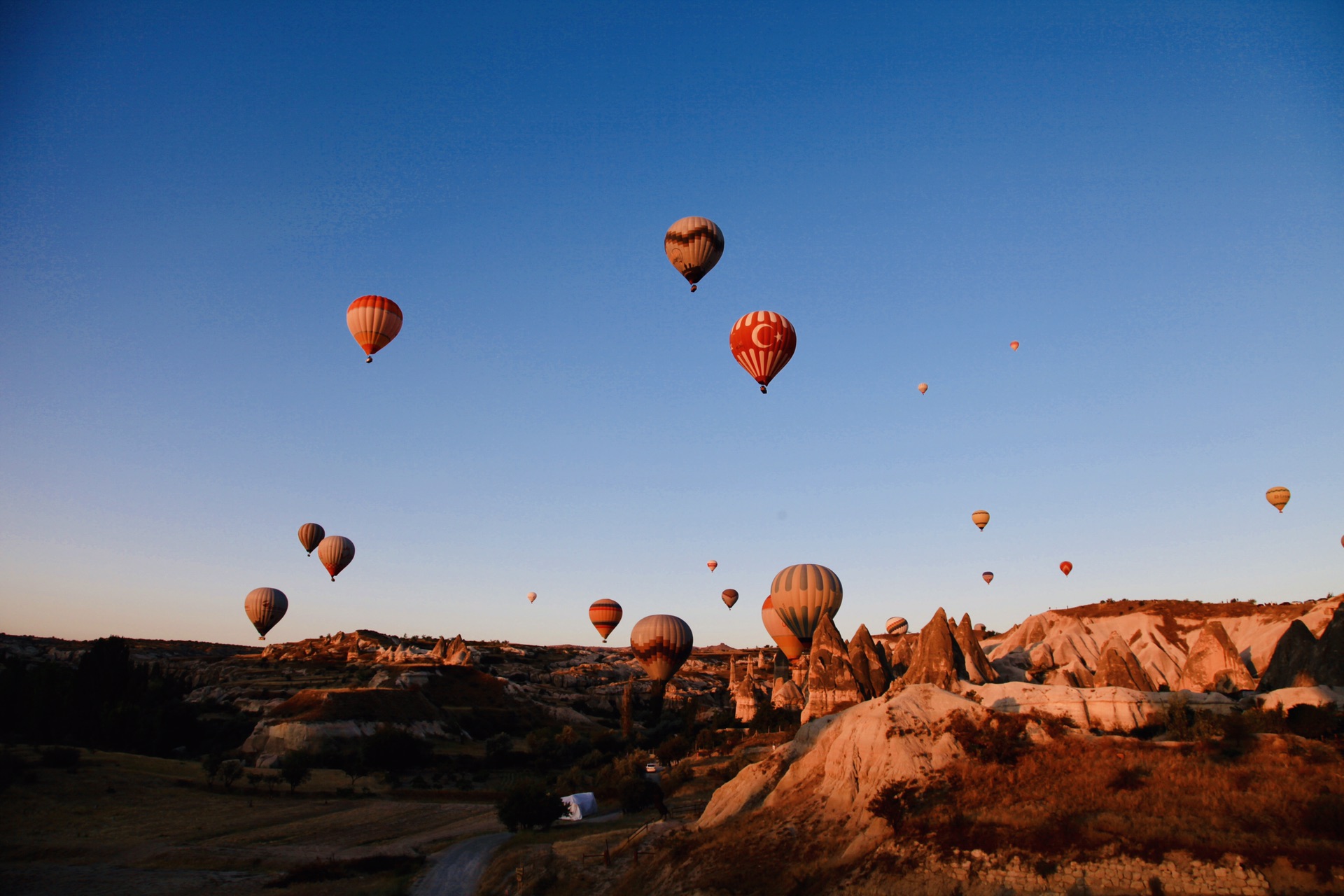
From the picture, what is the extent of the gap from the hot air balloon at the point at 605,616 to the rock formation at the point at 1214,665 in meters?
53.8

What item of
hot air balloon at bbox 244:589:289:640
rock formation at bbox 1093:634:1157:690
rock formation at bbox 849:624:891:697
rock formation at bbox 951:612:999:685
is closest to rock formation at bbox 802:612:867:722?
rock formation at bbox 849:624:891:697

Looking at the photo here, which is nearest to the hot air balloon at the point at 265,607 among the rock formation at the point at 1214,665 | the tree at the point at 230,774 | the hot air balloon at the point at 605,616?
the tree at the point at 230,774

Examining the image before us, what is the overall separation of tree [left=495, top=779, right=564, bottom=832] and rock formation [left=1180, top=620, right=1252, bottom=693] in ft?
133

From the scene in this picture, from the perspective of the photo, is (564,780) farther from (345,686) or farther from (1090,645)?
(1090,645)

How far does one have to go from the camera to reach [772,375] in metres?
44.8

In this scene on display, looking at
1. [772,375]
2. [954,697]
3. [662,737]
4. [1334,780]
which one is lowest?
[662,737]

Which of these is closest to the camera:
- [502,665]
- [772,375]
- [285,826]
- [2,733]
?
[772,375]

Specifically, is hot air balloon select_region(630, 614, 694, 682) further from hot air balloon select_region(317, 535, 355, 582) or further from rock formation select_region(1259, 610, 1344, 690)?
rock formation select_region(1259, 610, 1344, 690)

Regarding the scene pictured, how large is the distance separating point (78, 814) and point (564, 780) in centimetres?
2985

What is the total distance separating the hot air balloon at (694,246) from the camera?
148 ft

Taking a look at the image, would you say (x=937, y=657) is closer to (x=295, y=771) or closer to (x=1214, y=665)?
(x=1214, y=665)

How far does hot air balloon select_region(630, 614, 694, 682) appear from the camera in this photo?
232 ft

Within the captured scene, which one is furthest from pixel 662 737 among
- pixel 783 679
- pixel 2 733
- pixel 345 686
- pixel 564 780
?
pixel 2 733

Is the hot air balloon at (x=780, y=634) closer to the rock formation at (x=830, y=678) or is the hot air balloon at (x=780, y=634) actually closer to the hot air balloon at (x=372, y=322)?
the rock formation at (x=830, y=678)
